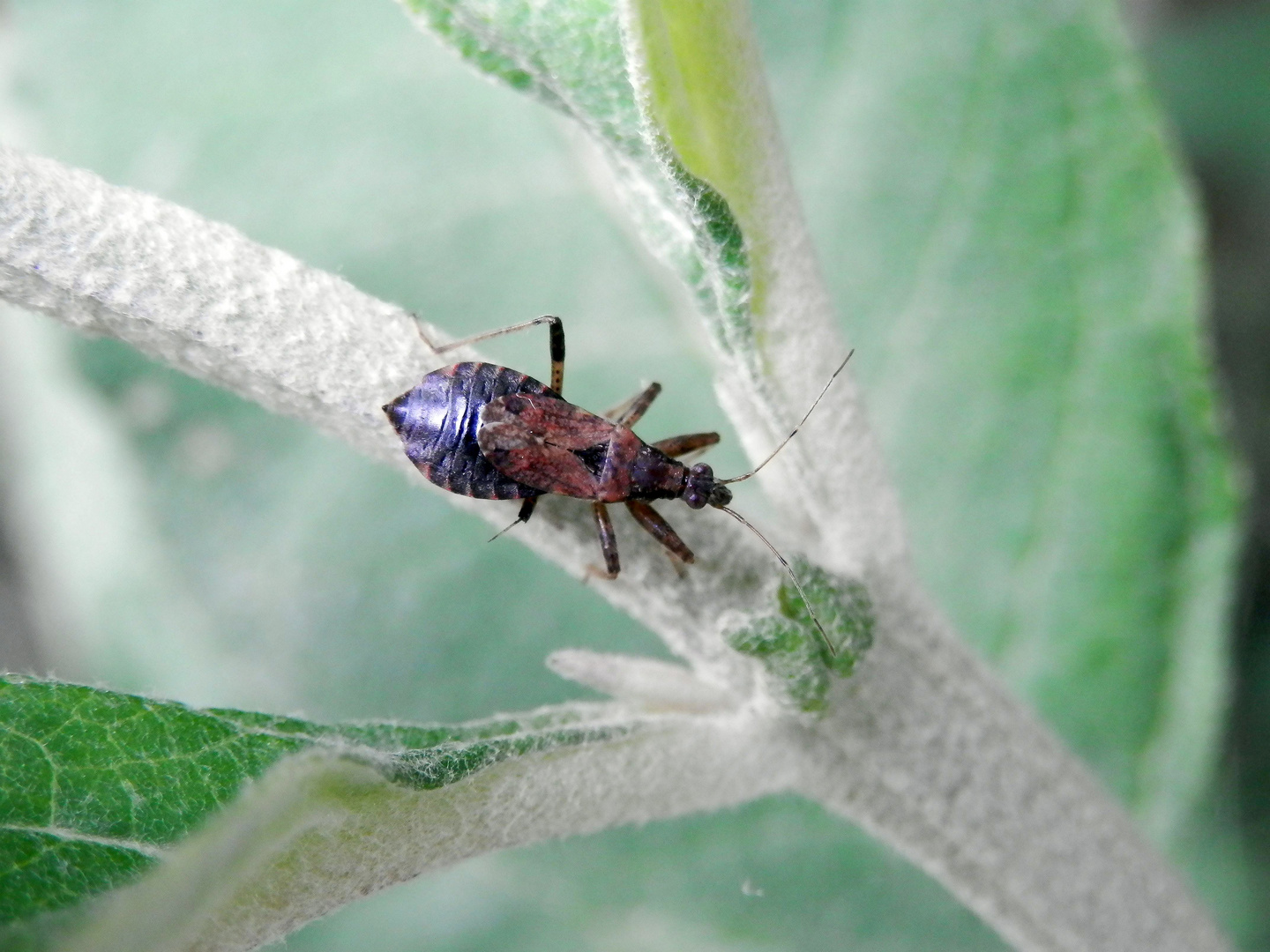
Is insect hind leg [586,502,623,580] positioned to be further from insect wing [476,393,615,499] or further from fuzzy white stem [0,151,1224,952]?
insect wing [476,393,615,499]

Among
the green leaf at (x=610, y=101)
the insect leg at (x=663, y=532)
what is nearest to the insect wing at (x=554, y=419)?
the insect leg at (x=663, y=532)

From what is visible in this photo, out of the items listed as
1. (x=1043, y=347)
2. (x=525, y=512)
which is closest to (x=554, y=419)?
(x=525, y=512)

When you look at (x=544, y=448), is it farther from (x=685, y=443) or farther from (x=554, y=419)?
(x=685, y=443)

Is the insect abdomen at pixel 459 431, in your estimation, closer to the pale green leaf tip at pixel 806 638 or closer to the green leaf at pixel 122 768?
the pale green leaf tip at pixel 806 638

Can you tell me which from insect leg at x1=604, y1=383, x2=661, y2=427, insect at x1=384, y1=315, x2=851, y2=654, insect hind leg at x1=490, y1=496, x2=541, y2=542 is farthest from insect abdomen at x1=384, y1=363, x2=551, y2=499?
insect leg at x1=604, y1=383, x2=661, y2=427

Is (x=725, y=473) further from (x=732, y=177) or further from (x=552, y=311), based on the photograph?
(x=732, y=177)
